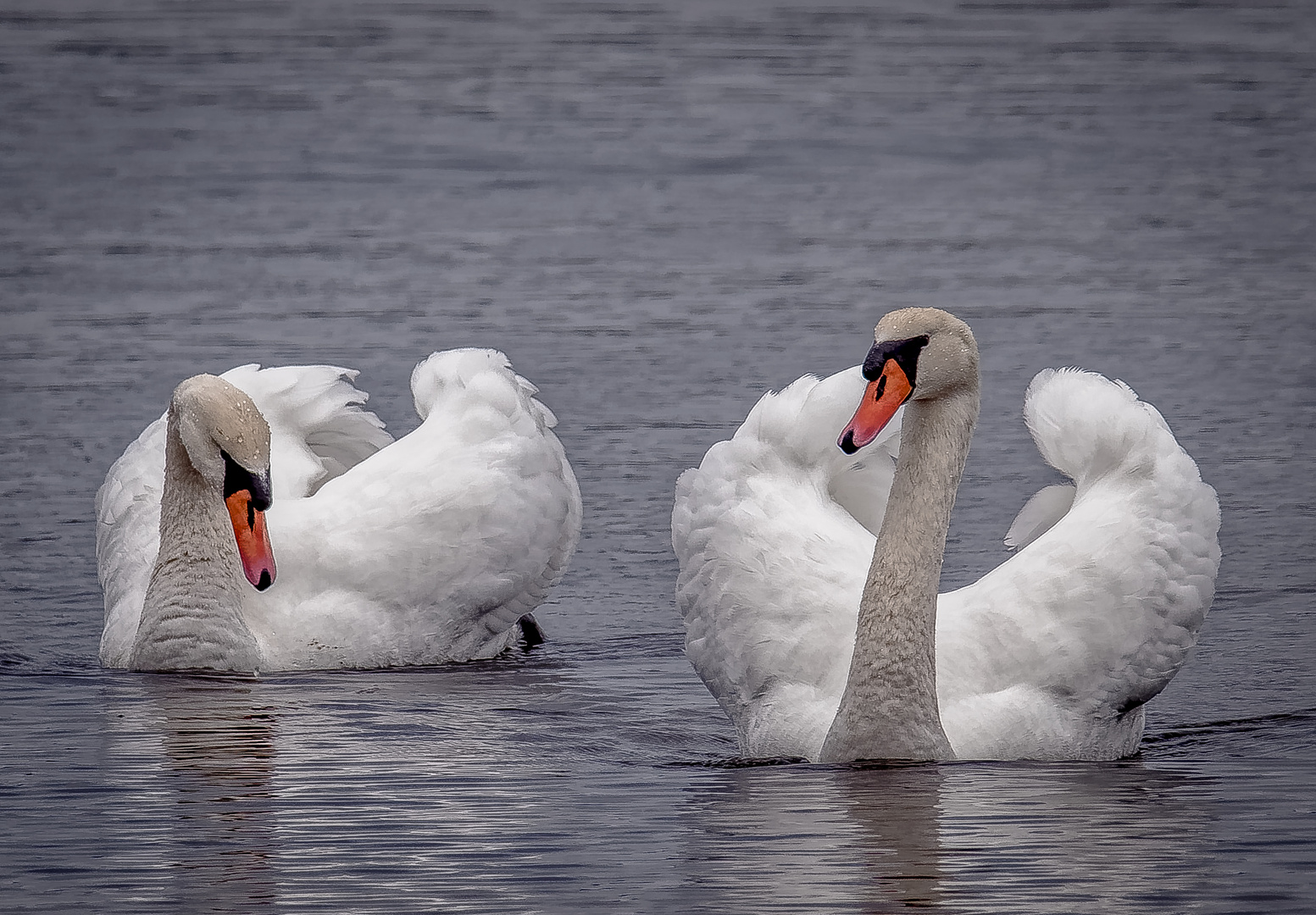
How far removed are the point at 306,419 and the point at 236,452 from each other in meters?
1.55

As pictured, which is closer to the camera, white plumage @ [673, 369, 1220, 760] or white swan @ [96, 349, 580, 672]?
white plumage @ [673, 369, 1220, 760]

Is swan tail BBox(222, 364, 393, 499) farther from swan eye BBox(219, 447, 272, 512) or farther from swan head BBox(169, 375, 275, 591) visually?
swan eye BBox(219, 447, 272, 512)

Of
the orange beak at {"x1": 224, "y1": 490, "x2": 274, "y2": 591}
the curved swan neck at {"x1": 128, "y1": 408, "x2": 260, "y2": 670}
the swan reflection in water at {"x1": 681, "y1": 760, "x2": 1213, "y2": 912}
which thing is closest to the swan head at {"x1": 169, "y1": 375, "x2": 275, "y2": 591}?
the orange beak at {"x1": 224, "y1": 490, "x2": 274, "y2": 591}

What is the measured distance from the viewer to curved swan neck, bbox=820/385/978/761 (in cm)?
705

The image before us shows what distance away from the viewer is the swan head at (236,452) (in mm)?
8742

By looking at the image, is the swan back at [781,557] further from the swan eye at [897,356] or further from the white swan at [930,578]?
the swan eye at [897,356]

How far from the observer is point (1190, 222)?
17859 millimetres

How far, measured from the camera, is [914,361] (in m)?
7.09

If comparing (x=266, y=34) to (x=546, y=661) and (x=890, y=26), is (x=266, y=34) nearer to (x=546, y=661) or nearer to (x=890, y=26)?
(x=890, y=26)

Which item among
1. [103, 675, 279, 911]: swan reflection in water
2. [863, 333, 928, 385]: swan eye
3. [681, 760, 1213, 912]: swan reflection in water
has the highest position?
[863, 333, 928, 385]: swan eye

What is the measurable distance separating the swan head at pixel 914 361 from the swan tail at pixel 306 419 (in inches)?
147

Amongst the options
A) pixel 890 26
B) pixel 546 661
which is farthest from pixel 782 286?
pixel 890 26

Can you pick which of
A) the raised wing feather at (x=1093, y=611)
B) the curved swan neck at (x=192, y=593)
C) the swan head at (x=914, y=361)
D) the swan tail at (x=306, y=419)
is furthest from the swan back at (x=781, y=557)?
the swan tail at (x=306, y=419)

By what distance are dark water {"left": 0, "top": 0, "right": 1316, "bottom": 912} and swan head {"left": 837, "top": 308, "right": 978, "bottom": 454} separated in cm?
108
